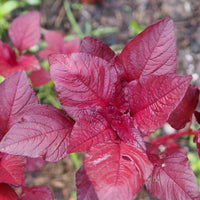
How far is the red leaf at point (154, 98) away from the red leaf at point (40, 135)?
0.68ft

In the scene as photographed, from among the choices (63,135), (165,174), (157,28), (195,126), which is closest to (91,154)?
(63,135)

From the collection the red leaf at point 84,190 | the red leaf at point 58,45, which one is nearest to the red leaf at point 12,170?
the red leaf at point 84,190

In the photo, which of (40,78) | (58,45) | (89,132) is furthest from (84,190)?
(58,45)

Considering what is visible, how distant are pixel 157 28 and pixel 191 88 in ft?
1.04

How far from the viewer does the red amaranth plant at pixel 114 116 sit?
68 centimetres

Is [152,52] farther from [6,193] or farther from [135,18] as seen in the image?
[135,18]

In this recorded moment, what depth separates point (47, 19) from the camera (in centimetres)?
223

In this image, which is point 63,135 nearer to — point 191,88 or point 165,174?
point 165,174

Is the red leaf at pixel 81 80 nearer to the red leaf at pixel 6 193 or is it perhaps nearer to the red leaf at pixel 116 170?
the red leaf at pixel 116 170

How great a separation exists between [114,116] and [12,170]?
1.14ft

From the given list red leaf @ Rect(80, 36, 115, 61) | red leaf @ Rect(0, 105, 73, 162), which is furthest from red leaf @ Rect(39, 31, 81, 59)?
red leaf @ Rect(0, 105, 73, 162)

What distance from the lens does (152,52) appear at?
80 cm

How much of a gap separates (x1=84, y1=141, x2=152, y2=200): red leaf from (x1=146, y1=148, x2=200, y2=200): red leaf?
17 cm

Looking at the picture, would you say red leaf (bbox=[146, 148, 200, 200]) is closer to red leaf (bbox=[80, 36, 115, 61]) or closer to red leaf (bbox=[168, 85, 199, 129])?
red leaf (bbox=[168, 85, 199, 129])
